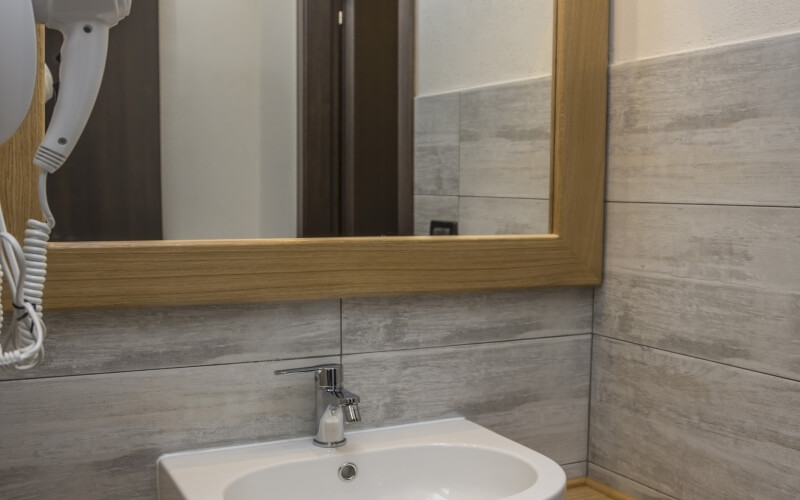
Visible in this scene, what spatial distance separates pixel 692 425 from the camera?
1.35 metres

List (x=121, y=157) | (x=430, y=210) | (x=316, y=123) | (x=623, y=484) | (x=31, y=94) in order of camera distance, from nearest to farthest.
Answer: (x=31, y=94)
(x=121, y=157)
(x=316, y=123)
(x=430, y=210)
(x=623, y=484)

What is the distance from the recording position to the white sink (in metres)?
1.17

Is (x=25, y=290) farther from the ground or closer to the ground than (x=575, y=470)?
farther from the ground

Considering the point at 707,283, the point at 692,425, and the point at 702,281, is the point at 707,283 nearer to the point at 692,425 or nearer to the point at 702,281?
the point at 702,281

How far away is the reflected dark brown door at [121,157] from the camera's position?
1134mm

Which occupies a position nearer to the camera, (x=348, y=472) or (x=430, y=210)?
(x=348, y=472)

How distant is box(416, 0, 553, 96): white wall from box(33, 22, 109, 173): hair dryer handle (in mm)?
586

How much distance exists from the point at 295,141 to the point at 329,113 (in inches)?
2.6

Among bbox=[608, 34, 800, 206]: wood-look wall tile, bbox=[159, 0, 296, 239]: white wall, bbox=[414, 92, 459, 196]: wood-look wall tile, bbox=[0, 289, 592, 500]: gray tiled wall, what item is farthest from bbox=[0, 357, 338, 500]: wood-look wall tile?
bbox=[608, 34, 800, 206]: wood-look wall tile

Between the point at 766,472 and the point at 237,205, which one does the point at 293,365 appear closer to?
the point at 237,205

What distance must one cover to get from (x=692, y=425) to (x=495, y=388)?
1.07ft

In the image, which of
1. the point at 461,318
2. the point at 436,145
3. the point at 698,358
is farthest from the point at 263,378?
the point at 698,358

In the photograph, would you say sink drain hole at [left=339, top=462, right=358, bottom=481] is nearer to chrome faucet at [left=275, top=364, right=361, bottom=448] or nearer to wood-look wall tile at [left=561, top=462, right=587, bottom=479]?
chrome faucet at [left=275, top=364, right=361, bottom=448]

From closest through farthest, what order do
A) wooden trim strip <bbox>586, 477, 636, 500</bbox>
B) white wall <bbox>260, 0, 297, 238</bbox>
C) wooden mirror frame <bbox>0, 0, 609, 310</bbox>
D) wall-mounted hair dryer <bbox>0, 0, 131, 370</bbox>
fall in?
wall-mounted hair dryer <bbox>0, 0, 131, 370</bbox>
wooden mirror frame <bbox>0, 0, 609, 310</bbox>
white wall <bbox>260, 0, 297, 238</bbox>
wooden trim strip <bbox>586, 477, 636, 500</bbox>
